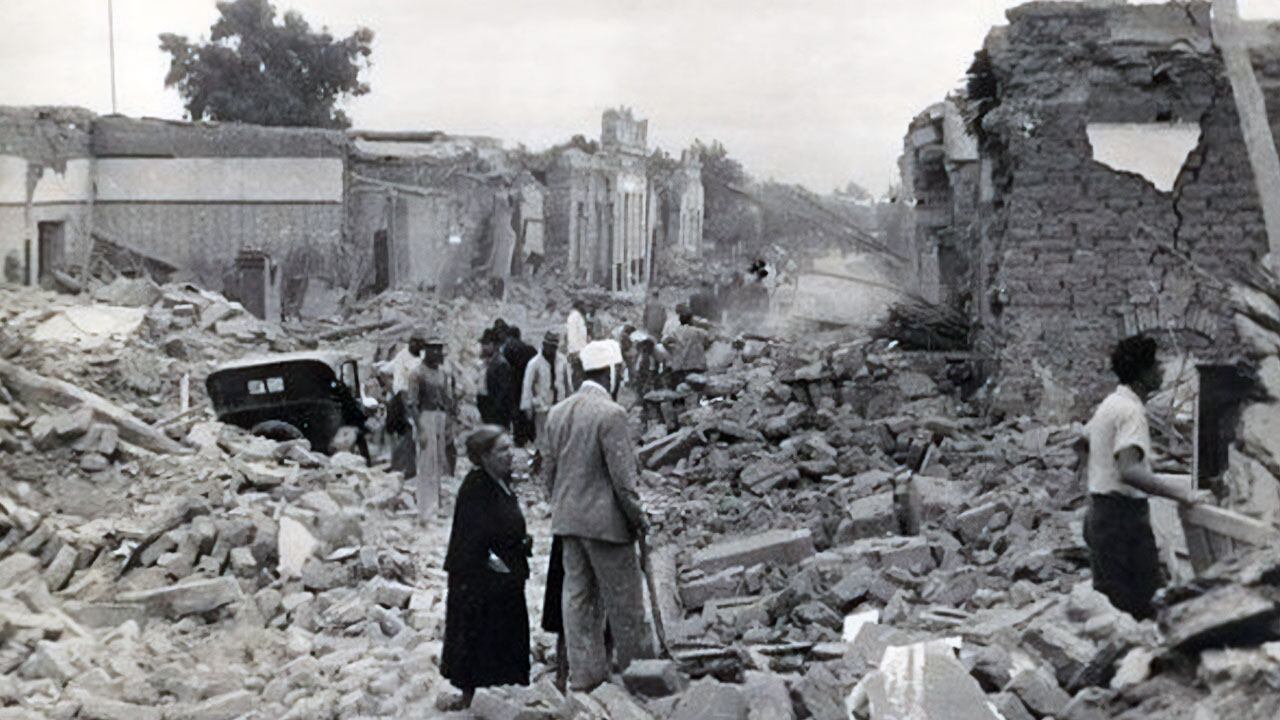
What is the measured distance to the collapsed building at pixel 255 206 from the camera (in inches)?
755

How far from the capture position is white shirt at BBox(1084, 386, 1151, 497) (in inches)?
199

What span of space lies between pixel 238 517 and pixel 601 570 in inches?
155

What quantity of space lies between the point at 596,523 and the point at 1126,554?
84.2 inches

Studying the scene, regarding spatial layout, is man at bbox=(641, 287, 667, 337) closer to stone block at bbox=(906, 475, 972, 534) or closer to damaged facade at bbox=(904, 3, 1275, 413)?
damaged facade at bbox=(904, 3, 1275, 413)

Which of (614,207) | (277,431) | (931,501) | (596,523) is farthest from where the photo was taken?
(614,207)

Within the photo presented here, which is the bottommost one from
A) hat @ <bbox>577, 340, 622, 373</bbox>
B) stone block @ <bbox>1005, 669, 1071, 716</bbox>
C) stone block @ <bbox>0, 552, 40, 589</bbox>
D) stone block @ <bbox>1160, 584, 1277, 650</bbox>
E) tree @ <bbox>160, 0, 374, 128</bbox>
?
stone block @ <bbox>0, 552, 40, 589</bbox>

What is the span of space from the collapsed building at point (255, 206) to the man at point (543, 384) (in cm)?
941

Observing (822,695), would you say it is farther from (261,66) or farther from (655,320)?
(261,66)

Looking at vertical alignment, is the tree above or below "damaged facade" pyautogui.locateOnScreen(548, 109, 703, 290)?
above

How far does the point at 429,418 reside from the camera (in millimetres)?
10453

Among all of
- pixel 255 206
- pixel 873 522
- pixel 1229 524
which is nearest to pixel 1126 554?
pixel 1229 524

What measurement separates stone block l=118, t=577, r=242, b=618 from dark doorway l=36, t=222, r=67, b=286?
12.9 m

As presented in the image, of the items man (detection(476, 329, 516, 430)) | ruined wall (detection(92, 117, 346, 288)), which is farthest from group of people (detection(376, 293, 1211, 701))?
ruined wall (detection(92, 117, 346, 288))

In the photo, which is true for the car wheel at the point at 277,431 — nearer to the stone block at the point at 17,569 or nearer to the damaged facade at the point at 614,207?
the stone block at the point at 17,569
